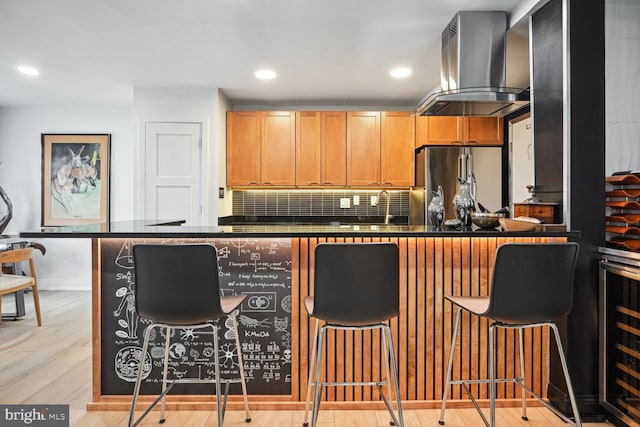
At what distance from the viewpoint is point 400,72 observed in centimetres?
436

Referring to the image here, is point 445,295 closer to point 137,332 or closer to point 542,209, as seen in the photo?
point 542,209

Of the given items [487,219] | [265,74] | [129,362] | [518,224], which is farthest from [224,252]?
[265,74]

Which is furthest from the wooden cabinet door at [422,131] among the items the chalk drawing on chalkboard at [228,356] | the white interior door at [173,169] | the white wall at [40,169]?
the white wall at [40,169]

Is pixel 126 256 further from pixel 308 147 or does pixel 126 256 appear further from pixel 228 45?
pixel 308 147

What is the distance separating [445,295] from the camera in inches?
100

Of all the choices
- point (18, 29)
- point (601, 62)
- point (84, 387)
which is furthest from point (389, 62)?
point (84, 387)

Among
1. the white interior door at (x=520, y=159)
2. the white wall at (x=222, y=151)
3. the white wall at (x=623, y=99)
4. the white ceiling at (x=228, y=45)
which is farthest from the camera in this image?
the white wall at (x=222, y=151)

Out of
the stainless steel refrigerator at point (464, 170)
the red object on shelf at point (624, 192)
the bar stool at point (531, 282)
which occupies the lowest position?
the bar stool at point (531, 282)

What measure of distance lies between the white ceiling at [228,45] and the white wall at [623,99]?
0.71 meters

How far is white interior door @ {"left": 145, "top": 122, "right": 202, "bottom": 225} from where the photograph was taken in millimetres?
4969

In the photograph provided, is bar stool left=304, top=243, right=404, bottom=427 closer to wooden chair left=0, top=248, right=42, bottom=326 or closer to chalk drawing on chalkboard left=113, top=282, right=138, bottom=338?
chalk drawing on chalkboard left=113, top=282, right=138, bottom=338

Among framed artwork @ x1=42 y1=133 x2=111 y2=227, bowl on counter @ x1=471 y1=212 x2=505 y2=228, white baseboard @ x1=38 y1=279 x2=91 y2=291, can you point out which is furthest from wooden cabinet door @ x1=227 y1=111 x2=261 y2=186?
bowl on counter @ x1=471 y1=212 x2=505 y2=228

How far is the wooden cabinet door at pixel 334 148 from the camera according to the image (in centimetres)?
538

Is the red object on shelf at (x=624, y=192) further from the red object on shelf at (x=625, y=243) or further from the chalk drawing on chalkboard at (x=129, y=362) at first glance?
the chalk drawing on chalkboard at (x=129, y=362)
